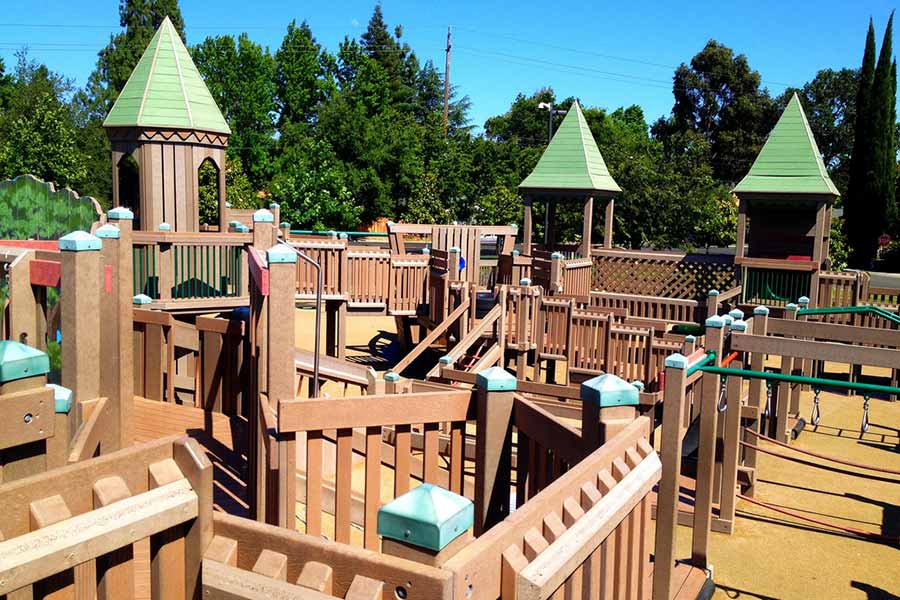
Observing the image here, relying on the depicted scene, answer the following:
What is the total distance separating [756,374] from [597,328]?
8.02 meters

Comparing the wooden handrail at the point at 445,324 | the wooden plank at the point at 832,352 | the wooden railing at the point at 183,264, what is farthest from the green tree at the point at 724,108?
the wooden plank at the point at 832,352

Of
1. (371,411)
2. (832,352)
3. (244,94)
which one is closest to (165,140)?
(832,352)

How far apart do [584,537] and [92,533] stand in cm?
137

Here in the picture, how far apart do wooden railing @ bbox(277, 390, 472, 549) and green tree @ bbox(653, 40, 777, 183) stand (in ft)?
192

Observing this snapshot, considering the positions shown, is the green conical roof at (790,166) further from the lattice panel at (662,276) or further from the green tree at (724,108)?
the green tree at (724,108)

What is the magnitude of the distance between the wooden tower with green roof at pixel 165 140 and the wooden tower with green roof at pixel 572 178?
32.9 ft

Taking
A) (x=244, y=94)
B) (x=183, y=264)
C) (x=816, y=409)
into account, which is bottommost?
(x=816, y=409)

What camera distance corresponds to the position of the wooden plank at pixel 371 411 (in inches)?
143

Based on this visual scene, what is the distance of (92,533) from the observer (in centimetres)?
186

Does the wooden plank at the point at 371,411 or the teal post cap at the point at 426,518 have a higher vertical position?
the teal post cap at the point at 426,518

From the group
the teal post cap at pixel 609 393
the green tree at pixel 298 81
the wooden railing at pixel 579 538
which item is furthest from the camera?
the green tree at pixel 298 81

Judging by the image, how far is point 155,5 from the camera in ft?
166

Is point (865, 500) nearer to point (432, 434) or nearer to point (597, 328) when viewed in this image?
point (597, 328)

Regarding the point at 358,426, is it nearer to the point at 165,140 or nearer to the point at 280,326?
the point at 280,326
